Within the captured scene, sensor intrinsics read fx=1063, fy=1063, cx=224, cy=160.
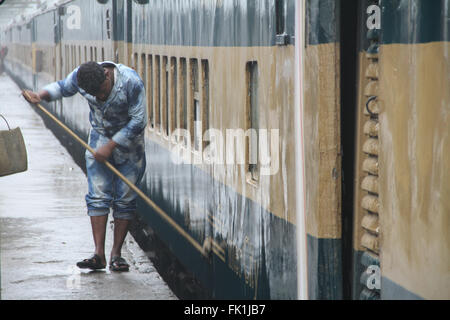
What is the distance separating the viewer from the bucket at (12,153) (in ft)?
25.9

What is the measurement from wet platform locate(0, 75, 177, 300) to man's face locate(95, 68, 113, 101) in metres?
0.92

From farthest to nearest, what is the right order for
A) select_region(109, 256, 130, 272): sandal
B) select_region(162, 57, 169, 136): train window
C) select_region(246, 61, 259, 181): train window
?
select_region(162, 57, 169, 136): train window → select_region(109, 256, 130, 272): sandal → select_region(246, 61, 259, 181): train window

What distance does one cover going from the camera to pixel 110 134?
8945 mm

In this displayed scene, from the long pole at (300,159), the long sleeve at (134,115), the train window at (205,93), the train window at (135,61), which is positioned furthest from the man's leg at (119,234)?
the long pole at (300,159)

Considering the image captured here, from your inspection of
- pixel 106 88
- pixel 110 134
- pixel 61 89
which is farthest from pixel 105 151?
pixel 61 89

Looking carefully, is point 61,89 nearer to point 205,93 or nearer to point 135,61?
point 205,93

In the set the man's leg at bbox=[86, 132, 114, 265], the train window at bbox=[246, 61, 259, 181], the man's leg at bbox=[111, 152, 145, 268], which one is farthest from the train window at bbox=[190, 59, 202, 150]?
the train window at bbox=[246, 61, 259, 181]

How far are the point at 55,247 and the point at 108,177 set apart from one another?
204 cm

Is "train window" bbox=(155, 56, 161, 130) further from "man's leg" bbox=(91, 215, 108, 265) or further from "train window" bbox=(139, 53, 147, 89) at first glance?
"man's leg" bbox=(91, 215, 108, 265)

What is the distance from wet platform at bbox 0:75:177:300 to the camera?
8.55 m

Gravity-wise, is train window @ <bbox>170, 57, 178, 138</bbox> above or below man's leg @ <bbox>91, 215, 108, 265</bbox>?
above

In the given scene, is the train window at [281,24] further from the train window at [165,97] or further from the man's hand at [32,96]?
the train window at [165,97]
